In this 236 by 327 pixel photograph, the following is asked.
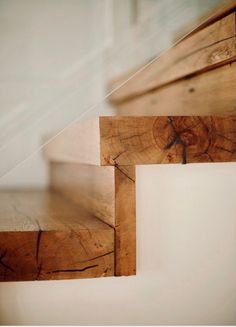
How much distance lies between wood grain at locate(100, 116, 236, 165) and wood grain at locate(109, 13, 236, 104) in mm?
127

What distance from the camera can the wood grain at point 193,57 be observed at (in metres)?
1.20

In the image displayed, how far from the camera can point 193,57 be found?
1.36 metres

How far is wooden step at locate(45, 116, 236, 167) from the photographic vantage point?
2.92ft

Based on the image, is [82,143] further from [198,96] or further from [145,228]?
[198,96]

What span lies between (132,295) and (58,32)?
74 cm

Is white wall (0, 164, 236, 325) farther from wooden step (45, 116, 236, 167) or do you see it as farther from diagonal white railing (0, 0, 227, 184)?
diagonal white railing (0, 0, 227, 184)

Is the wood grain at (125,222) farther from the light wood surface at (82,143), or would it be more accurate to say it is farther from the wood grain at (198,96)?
the wood grain at (198,96)

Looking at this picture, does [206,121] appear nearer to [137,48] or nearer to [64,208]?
[137,48]

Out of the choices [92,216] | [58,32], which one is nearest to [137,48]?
[58,32]

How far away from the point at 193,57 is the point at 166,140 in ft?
1.85

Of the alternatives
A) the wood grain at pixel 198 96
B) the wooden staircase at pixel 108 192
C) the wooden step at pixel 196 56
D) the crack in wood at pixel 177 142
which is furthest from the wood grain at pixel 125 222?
the wood grain at pixel 198 96

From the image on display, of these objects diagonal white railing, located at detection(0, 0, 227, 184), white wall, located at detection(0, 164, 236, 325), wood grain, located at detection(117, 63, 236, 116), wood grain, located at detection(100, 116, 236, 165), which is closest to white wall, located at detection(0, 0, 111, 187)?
diagonal white railing, located at detection(0, 0, 227, 184)

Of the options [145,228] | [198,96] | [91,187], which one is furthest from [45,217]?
[198,96]

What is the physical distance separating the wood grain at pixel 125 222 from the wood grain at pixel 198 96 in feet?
1.60
